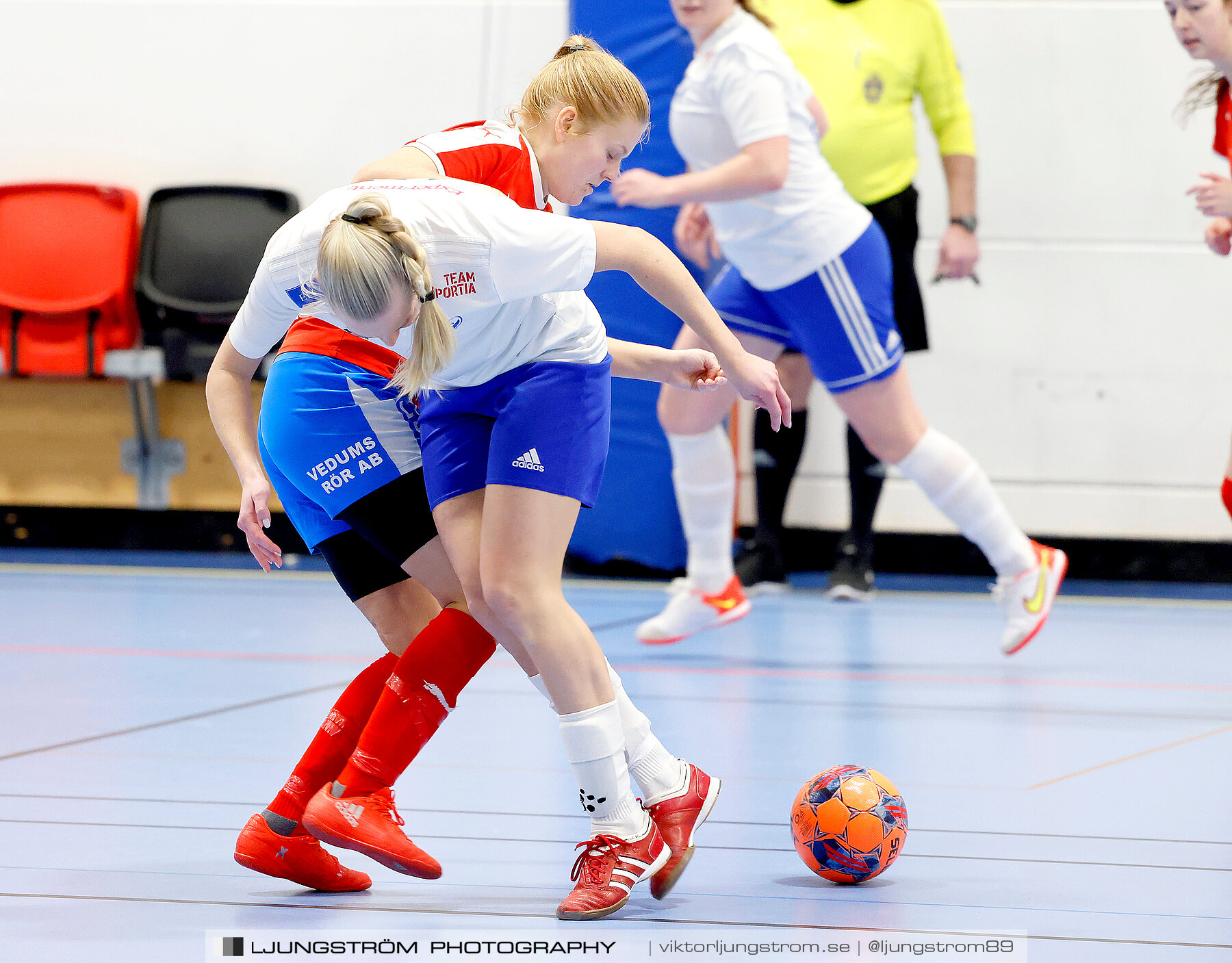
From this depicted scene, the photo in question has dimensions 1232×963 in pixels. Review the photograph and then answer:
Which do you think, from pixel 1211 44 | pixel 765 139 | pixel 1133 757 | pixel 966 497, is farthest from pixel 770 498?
pixel 1133 757

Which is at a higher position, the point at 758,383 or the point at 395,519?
the point at 758,383

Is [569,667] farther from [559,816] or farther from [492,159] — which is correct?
[492,159]

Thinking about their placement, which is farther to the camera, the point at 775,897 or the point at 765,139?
the point at 765,139

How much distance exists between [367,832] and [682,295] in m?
0.82

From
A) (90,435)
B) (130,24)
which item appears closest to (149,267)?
(90,435)

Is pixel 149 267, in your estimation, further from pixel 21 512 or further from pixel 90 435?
pixel 21 512

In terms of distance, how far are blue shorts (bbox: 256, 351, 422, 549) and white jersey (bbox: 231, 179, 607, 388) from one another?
0.57 feet

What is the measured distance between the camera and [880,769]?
265 cm

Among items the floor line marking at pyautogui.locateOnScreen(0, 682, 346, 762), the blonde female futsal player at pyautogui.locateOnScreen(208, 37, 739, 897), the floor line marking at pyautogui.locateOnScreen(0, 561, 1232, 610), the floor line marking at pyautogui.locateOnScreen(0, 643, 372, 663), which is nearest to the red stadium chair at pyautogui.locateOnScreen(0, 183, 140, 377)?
the floor line marking at pyautogui.locateOnScreen(0, 561, 1232, 610)

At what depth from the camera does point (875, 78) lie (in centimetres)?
521

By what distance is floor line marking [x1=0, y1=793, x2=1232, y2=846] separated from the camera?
2171 millimetres

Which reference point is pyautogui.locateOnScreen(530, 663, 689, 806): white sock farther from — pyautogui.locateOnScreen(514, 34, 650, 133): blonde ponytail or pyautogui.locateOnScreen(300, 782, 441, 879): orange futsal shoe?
pyautogui.locateOnScreen(514, 34, 650, 133): blonde ponytail

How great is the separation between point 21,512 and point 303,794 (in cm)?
535

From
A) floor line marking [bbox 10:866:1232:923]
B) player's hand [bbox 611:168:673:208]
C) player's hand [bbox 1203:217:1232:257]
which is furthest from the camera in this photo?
player's hand [bbox 1203:217:1232:257]
